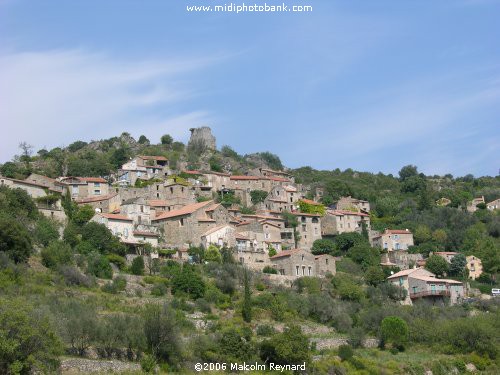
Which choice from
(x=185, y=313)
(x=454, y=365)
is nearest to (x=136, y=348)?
(x=185, y=313)

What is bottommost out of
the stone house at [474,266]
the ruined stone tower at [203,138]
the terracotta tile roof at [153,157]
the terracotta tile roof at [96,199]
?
the stone house at [474,266]

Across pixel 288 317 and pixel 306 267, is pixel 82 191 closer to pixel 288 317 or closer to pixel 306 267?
pixel 306 267

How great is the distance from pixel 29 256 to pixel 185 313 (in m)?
11.1

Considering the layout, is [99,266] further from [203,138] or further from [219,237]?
[203,138]

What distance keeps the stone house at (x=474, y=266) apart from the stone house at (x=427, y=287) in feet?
22.8

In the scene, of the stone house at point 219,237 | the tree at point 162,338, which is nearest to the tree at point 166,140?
the stone house at point 219,237

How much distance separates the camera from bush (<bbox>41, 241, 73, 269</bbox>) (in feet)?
195

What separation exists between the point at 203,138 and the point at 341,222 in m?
34.8

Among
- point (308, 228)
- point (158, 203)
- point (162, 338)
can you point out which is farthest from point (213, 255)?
point (162, 338)

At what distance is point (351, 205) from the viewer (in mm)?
97750

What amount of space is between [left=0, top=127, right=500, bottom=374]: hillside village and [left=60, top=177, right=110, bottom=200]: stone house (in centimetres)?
14

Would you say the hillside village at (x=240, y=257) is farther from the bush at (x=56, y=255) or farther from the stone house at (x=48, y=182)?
the stone house at (x=48, y=182)

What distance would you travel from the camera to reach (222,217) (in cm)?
7844

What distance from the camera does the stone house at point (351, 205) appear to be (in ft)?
318
